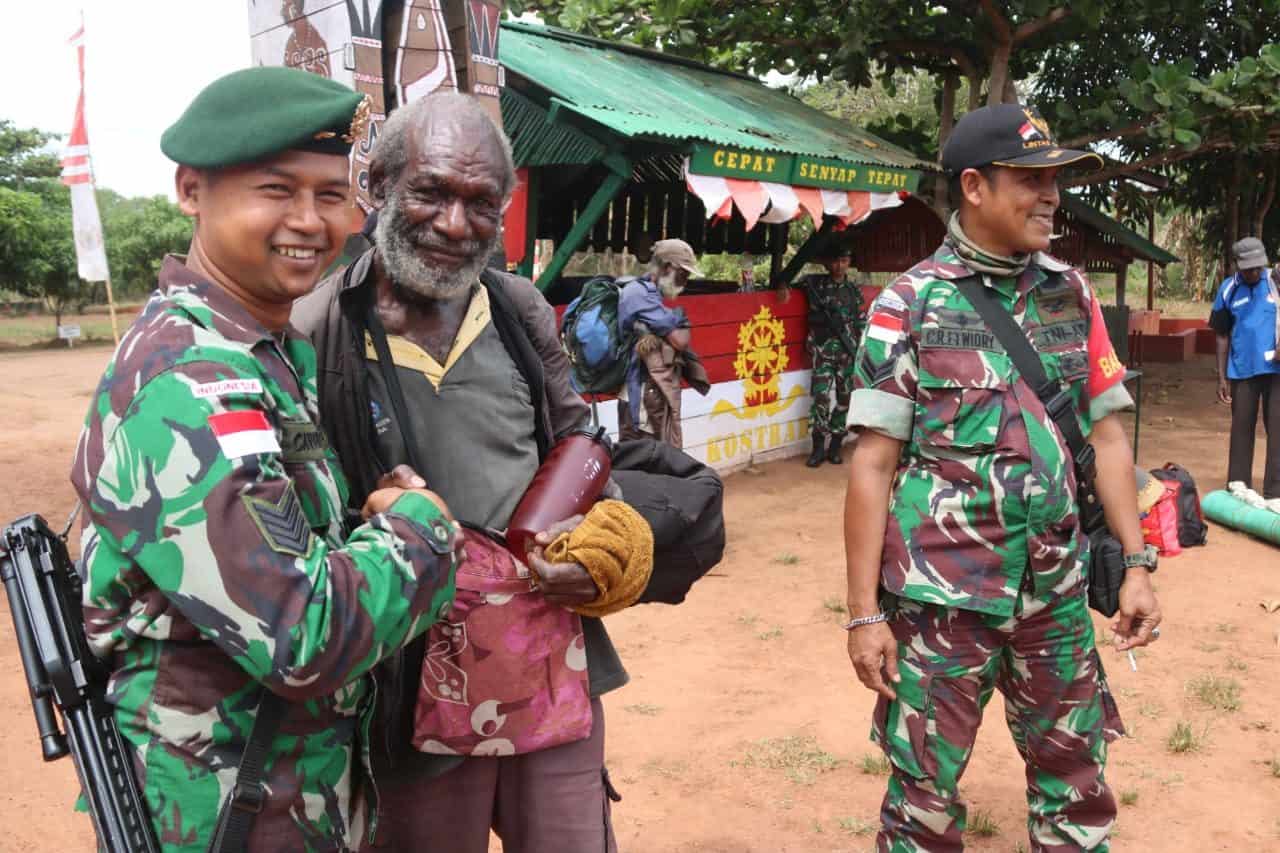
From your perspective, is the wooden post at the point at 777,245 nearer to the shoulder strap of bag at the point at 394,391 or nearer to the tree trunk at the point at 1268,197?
the tree trunk at the point at 1268,197

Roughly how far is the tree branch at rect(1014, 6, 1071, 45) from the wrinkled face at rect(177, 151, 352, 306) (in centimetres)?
959

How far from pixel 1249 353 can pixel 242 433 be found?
7.57 m

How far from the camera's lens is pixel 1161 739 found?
157 inches

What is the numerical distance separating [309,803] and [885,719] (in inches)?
57.5

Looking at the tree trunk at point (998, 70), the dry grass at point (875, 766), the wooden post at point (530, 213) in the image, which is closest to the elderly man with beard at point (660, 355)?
the wooden post at point (530, 213)

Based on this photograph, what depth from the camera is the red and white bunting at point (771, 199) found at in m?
7.04

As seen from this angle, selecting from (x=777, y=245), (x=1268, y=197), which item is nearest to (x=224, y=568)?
(x=777, y=245)

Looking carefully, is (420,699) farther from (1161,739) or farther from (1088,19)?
(1088,19)

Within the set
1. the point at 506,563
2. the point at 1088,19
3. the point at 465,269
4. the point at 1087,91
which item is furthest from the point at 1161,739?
the point at 1087,91

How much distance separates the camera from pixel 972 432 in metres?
2.36

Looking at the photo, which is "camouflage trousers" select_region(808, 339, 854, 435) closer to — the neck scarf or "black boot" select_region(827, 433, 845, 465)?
"black boot" select_region(827, 433, 845, 465)

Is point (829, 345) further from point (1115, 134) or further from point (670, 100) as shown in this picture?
point (1115, 134)

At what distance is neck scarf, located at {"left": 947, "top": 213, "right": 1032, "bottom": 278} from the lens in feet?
7.98

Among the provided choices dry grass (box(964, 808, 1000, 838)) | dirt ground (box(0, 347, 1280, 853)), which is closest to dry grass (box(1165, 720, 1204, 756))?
dirt ground (box(0, 347, 1280, 853))
